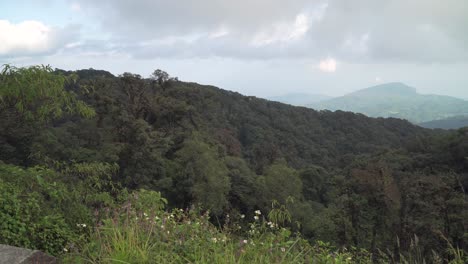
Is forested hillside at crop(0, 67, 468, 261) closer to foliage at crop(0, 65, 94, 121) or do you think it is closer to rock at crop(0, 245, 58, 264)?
foliage at crop(0, 65, 94, 121)

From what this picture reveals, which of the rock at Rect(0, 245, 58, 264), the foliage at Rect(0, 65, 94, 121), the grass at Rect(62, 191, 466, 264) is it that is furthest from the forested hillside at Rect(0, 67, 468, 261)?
the grass at Rect(62, 191, 466, 264)

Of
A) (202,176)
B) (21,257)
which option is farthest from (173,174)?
(21,257)

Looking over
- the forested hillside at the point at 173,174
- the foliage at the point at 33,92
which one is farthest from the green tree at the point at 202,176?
the foliage at the point at 33,92

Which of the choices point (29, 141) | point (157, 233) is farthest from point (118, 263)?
point (29, 141)

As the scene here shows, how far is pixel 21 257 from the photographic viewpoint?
8.61 ft

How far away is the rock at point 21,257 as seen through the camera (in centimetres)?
259

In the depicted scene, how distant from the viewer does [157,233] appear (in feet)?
9.03

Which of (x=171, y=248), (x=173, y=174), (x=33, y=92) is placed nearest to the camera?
(x=171, y=248)

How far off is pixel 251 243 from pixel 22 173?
3.35m

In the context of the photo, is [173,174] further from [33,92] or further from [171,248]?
[171,248]

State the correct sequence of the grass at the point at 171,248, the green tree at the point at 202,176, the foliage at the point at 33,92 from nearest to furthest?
the grass at the point at 171,248 < the foliage at the point at 33,92 < the green tree at the point at 202,176

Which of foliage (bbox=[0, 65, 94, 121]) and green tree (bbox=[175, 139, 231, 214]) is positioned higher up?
foliage (bbox=[0, 65, 94, 121])

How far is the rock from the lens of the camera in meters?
2.59

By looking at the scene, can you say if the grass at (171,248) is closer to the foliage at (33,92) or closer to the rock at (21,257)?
the rock at (21,257)
